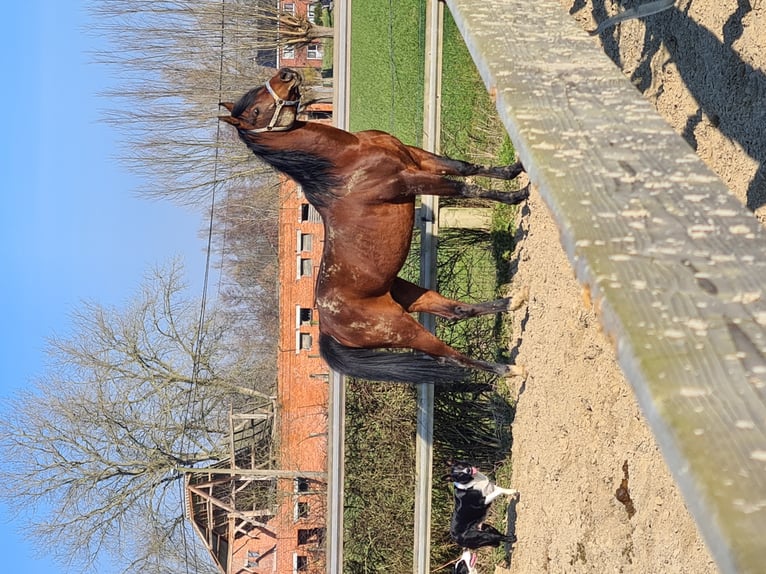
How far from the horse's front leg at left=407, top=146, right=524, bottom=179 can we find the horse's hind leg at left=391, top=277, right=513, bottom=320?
3.39 feet

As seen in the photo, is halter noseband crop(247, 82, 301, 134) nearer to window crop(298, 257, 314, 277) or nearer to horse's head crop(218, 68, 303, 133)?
horse's head crop(218, 68, 303, 133)

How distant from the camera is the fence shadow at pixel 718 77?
9.48 ft

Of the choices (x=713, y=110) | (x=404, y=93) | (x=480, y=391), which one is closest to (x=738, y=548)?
(x=713, y=110)

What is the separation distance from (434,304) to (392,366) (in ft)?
2.04

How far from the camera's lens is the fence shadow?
2.89 metres

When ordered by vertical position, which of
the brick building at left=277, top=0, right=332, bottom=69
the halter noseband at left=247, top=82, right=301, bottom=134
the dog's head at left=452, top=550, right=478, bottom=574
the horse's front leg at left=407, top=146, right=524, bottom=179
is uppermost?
the brick building at left=277, top=0, right=332, bottom=69

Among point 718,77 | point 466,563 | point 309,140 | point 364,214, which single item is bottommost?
point 466,563

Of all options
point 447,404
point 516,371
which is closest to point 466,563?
point 447,404

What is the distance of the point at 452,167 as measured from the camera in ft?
14.4

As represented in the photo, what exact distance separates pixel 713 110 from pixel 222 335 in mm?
13654

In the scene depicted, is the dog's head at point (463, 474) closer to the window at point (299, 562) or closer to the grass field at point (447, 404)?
the grass field at point (447, 404)

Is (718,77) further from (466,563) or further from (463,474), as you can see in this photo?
(466,563)

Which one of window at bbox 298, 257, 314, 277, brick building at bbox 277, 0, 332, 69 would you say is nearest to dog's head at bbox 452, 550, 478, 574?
window at bbox 298, 257, 314, 277

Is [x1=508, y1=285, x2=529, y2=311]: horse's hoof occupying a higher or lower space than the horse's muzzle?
lower
